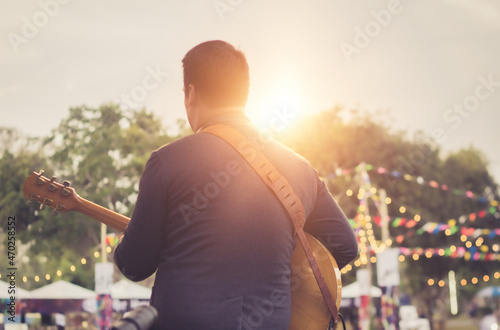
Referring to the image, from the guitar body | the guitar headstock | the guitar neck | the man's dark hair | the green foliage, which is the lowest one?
the guitar body

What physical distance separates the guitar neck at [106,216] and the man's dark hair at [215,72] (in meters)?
0.68

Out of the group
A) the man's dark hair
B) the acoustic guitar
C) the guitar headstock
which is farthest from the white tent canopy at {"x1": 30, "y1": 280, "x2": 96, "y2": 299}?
the man's dark hair

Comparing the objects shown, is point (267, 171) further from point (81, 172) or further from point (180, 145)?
point (81, 172)

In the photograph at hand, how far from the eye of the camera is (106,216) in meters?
2.77

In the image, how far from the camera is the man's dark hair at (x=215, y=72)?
2.28 meters

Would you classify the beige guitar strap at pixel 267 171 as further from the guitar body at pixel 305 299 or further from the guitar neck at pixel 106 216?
the guitar neck at pixel 106 216

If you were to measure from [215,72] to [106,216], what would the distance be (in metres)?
0.84

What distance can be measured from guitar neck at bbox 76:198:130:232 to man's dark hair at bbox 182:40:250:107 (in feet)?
2.23

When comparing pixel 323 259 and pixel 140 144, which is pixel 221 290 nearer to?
pixel 323 259

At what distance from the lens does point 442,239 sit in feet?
119

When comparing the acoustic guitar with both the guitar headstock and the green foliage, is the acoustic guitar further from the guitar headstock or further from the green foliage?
the green foliage

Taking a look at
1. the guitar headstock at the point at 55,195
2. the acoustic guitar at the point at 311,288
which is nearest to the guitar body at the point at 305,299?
the acoustic guitar at the point at 311,288

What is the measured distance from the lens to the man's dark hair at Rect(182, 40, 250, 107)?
2.28 meters

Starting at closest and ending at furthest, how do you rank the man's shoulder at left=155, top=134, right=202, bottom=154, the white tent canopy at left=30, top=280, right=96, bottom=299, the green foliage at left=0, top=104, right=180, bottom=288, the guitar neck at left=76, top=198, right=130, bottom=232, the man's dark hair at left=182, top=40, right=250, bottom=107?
the man's shoulder at left=155, top=134, right=202, bottom=154
the man's dark hair at left=182, top=40, right=250, bottom=107
the guitar neck at left=76, top=198, right=130, bottom=232
the white tent canopy at left=30, top=280, right=96, bottom=299
the green foliage at left=0, top=104, right=180, bottom=288
